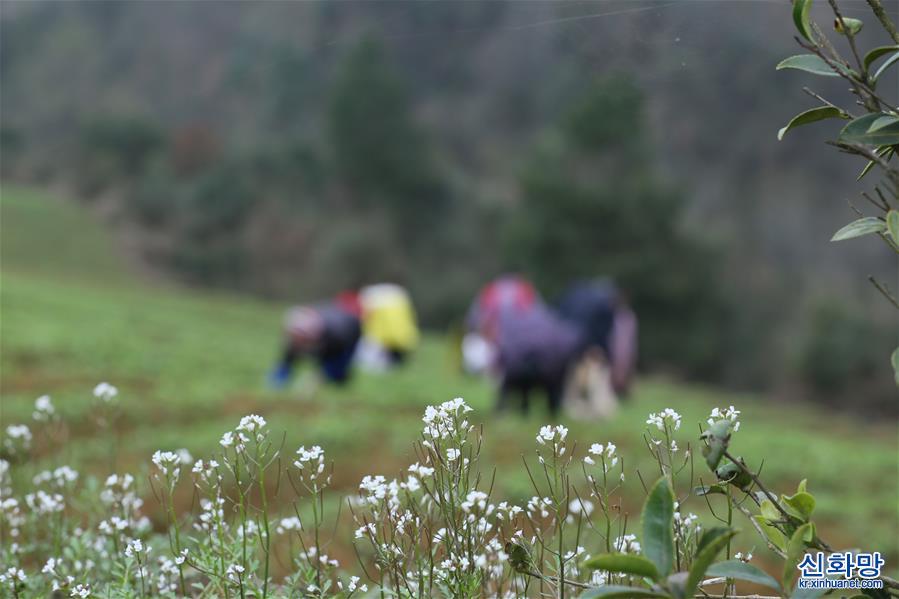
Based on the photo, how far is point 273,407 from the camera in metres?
8.36

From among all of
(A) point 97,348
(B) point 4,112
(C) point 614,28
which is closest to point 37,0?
(B) point 4,112

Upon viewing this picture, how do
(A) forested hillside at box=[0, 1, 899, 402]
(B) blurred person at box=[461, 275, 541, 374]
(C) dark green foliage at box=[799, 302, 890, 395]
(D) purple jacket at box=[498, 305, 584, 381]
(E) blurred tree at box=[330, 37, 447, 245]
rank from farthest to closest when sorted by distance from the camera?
(E) blurred tree at box=[330, 37, 447, 245], (A) forested hillside at box=[0, 1, 899, 402], (C) dark green foliage at box=[799, 302, 890, 395], (B) blurred person at box=[461, 275, 541, 374], (D) purple jacket at box=[498, 305, 584, 381]

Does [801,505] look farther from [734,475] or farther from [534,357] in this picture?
[534,357]

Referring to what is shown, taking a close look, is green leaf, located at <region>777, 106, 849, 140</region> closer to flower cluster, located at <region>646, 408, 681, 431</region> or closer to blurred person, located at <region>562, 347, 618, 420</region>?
flower cluster, located at <region>646, 408, 681, 431</region>

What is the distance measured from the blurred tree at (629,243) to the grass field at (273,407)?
294 cm

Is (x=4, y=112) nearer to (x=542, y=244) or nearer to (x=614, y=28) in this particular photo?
(x=542, y=244)

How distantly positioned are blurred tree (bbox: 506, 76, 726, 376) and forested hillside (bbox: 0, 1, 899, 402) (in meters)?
0.05

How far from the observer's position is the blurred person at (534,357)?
316 inches

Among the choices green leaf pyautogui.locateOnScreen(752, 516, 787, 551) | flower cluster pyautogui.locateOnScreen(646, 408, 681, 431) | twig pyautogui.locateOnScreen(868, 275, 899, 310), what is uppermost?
twig pyautogui.locateOnScreen(868, 275, 899, 310)

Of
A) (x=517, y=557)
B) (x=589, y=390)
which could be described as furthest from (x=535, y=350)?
(x=517, y=557)

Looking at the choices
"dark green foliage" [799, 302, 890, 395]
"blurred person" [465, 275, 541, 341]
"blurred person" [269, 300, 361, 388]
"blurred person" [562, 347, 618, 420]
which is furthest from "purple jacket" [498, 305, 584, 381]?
"dark green foliage" [799, 302, 890, 395]

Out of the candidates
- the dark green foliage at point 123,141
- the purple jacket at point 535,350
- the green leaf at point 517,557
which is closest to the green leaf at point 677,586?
the green leaf at point 517,557

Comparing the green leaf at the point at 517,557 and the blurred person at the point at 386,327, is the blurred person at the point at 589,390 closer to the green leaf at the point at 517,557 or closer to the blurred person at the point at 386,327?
the blurred person at the point at 386,327

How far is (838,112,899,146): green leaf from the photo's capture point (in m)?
1.22
